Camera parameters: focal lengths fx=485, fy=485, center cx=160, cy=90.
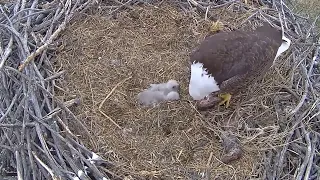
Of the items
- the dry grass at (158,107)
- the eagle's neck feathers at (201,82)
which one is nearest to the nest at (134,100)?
the dry grass at (158,107)

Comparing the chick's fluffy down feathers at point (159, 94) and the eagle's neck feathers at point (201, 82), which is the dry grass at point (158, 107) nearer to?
the chick's fluffy down feathers at point (159, 94)

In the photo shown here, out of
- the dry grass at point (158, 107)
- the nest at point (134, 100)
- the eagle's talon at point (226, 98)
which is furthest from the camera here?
the eagle's talon at point (226, 98)

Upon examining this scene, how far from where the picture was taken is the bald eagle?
10.5 ft

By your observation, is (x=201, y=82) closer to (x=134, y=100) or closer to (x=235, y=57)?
(x=235, y=57)

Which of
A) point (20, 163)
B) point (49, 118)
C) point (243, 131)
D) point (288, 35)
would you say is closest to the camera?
point (20, 163)

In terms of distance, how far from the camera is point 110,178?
9.60 ft

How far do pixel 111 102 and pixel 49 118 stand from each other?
0.51 m

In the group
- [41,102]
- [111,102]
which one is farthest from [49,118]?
[111,102]

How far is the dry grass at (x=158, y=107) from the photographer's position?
3.09m

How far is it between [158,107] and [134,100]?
0.59 ft

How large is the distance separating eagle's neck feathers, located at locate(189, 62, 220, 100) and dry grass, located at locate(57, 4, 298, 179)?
0.17 meters

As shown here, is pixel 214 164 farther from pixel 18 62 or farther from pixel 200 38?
pixel 18 62

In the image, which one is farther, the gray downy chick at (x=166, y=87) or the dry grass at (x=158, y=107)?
the gray downy chick at (x=166, y=87)

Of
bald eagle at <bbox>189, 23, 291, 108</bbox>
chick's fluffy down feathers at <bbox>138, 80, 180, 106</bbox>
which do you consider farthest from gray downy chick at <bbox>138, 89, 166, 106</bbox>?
bald eagle at <bbox>189, 23, 291, 108</bbox>
